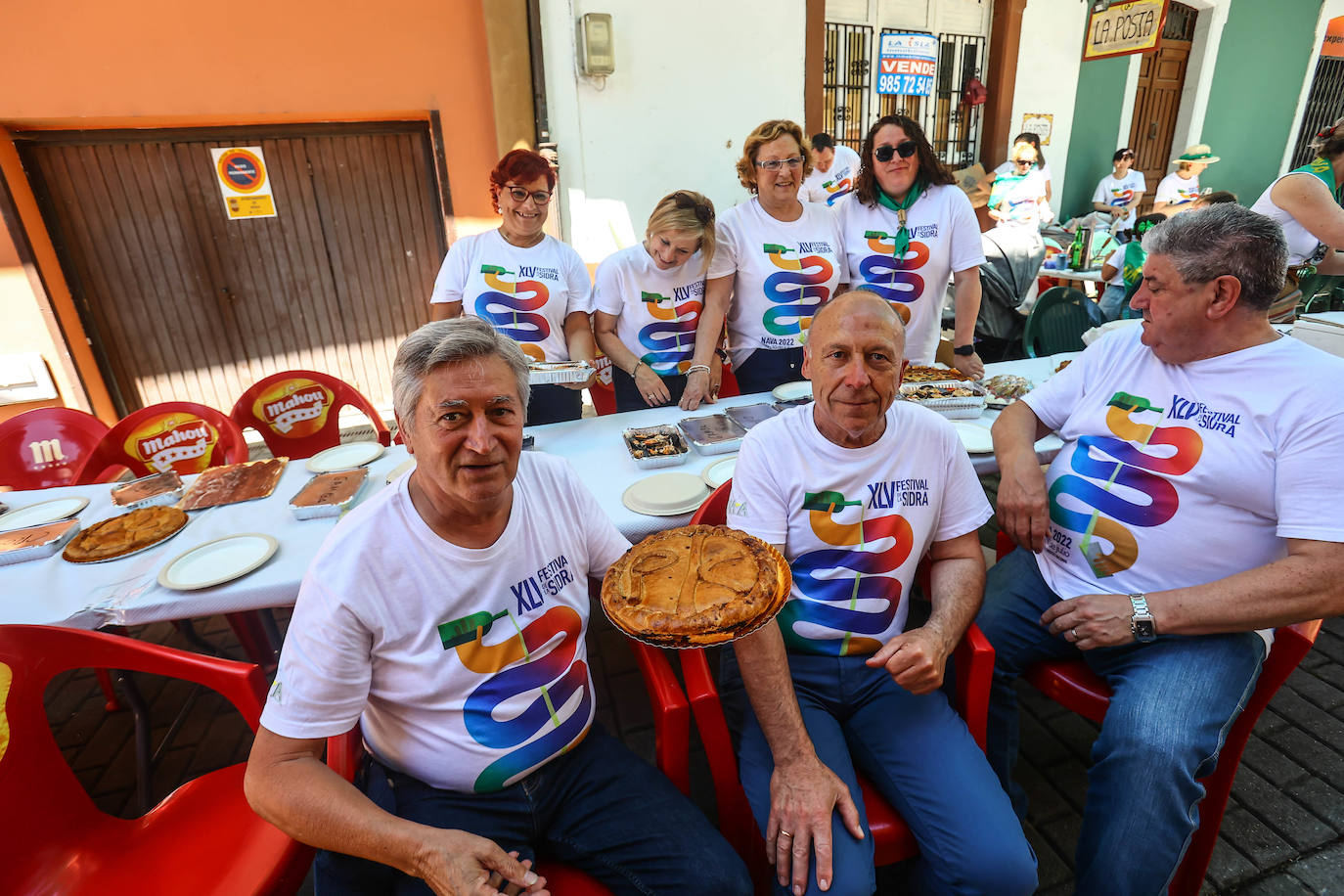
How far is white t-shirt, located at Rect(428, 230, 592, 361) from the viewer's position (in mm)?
3264

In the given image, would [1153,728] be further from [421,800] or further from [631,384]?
[631,384]

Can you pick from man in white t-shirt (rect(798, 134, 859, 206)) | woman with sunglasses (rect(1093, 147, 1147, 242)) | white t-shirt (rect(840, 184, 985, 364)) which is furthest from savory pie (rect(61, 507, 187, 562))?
woman with sunglasses (rect(1093, 147, 1147, 242))

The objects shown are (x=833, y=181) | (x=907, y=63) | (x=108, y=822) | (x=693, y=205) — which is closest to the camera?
(x=108, y=822)

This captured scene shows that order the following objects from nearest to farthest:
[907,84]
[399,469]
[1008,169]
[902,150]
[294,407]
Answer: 1. [399,469]
2. [902,150]
3. [294,407]
4. [907,84]
5. [1008,169]

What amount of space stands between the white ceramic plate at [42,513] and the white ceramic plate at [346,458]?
31.6 inches

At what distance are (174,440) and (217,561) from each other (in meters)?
1.59

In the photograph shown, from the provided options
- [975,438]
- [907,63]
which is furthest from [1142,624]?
[907,63]

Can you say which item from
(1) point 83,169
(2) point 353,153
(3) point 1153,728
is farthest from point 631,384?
(1) point 83,169

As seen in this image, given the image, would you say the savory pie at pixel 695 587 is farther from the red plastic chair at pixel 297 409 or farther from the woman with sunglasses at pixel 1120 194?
the woman with sunglasses at pixel 1120 194

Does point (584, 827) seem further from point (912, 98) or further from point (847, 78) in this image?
point (912, 98)

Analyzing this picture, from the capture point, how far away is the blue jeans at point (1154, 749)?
155 cm

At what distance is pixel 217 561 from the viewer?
198 cm

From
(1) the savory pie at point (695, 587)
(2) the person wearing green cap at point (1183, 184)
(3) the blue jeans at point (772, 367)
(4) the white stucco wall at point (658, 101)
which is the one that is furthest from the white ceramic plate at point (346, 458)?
(2) the person wearing green cap at point (1183, 184)

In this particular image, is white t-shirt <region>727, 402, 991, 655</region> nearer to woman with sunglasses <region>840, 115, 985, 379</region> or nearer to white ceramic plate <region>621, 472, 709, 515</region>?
white ceramic plate <region>621, 472, 709, 515</region>
